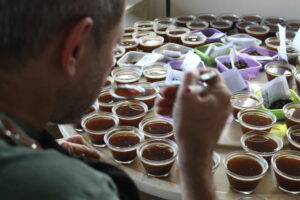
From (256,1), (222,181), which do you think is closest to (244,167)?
(222,181)

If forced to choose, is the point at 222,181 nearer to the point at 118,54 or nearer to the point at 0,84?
the point at 0,84

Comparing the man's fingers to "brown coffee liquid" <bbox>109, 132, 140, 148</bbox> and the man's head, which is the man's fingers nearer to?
the man's head

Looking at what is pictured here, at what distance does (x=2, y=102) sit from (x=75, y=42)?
7.3 inches

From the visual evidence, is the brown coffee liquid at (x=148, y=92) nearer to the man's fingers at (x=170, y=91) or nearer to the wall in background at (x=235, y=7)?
the man's fingers at (x=170, y=91)

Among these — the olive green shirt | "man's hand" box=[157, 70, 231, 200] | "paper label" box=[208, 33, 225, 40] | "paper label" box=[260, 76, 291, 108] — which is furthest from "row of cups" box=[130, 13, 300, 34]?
the olive green shirt

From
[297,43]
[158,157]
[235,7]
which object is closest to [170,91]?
[158,157]

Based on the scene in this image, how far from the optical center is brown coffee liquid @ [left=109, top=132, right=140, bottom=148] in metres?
1.40

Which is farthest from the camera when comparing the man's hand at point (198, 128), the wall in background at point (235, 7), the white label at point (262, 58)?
the wall in background at point (235, 7)

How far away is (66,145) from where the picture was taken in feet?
4.22

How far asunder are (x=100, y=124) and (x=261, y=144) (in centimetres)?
62

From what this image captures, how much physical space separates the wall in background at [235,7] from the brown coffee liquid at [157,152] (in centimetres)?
191

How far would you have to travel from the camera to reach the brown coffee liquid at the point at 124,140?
4.60ft

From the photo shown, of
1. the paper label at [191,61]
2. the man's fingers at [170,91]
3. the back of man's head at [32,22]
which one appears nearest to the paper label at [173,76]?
the paper label at [191,61]

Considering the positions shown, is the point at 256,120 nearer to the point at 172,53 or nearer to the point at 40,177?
the point at 172,53
